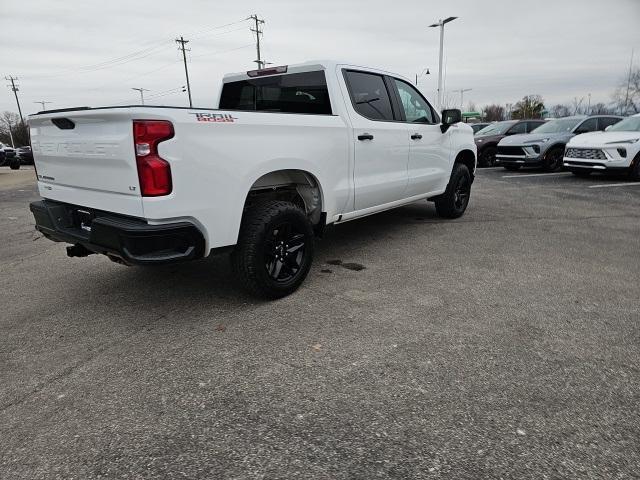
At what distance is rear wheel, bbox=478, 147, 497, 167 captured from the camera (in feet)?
49.2

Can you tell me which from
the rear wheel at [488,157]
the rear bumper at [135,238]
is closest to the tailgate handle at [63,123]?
the rear bumper at [135,238]

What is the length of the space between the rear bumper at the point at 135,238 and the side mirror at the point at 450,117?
155 inches

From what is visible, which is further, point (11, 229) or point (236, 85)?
point (11, 229)

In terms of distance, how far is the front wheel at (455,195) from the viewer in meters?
6.35

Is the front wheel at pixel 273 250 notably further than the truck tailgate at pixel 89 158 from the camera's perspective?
Yes

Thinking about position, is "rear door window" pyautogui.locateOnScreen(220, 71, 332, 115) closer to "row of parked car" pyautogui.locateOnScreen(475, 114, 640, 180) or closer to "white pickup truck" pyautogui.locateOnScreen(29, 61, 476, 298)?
"white pickup truck" pyautogui.locateOnScreen(29, 61, 476, 298)

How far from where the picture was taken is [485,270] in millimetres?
4352

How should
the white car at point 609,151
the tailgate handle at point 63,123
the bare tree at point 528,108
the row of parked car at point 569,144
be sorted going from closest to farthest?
the tailgate handle at point 63,123
the white car at point 609,151
the row of parked car at point 569,144
the bare tree at point 528,108

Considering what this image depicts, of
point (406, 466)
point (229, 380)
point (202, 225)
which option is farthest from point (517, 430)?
point (202, 225)

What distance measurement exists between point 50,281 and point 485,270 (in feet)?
13.7

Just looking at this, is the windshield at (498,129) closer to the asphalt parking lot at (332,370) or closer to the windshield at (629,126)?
the windshield at (629,126)

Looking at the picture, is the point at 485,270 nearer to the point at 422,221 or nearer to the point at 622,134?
the point at 422,221

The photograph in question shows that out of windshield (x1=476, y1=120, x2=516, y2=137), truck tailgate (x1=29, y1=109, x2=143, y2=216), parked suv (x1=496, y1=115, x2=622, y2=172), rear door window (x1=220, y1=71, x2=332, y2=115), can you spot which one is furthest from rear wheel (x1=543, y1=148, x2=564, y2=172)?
truck tailgate (x1=29, y1=109, x2=143, y2=216)

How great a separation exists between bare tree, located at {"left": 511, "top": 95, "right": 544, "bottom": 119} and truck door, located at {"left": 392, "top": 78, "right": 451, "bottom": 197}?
246ft
